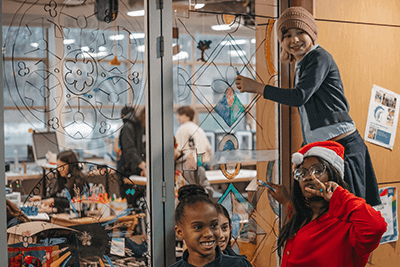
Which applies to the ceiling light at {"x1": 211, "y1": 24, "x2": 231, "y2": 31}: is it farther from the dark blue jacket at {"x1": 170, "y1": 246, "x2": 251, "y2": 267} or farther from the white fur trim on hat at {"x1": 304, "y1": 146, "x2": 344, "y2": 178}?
the dark blue jacket at {"x1": 170, "y1": 246, "x2": 251, "y2": 267}

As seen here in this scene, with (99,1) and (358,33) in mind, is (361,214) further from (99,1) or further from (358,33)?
(99,1)

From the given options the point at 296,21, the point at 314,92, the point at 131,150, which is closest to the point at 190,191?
the point at 131,150

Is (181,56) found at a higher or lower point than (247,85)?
higher

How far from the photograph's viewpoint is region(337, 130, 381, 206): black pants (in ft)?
8.29

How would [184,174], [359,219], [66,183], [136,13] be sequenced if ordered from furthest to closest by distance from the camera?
[184,174] < [136,13] < [66,183] < [359,219]

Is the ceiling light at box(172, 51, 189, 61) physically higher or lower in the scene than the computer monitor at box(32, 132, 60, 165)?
higher

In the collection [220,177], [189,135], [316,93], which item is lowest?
[220,177]

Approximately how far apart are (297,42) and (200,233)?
122 cm

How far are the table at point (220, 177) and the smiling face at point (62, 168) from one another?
1.08 feet

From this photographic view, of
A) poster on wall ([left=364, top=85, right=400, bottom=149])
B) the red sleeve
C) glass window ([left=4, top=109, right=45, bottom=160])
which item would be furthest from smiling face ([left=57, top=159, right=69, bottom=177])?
poster on wall ([left=364, top=85, right=400, bottom=149])

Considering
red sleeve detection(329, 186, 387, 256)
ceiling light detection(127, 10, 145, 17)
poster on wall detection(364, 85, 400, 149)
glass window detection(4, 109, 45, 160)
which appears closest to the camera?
red sleeve detection(329, 186, 387, 256)

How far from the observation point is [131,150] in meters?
2.32

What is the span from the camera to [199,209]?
7.22ft

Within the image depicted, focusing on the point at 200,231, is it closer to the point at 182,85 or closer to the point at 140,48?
the point at 182,85
